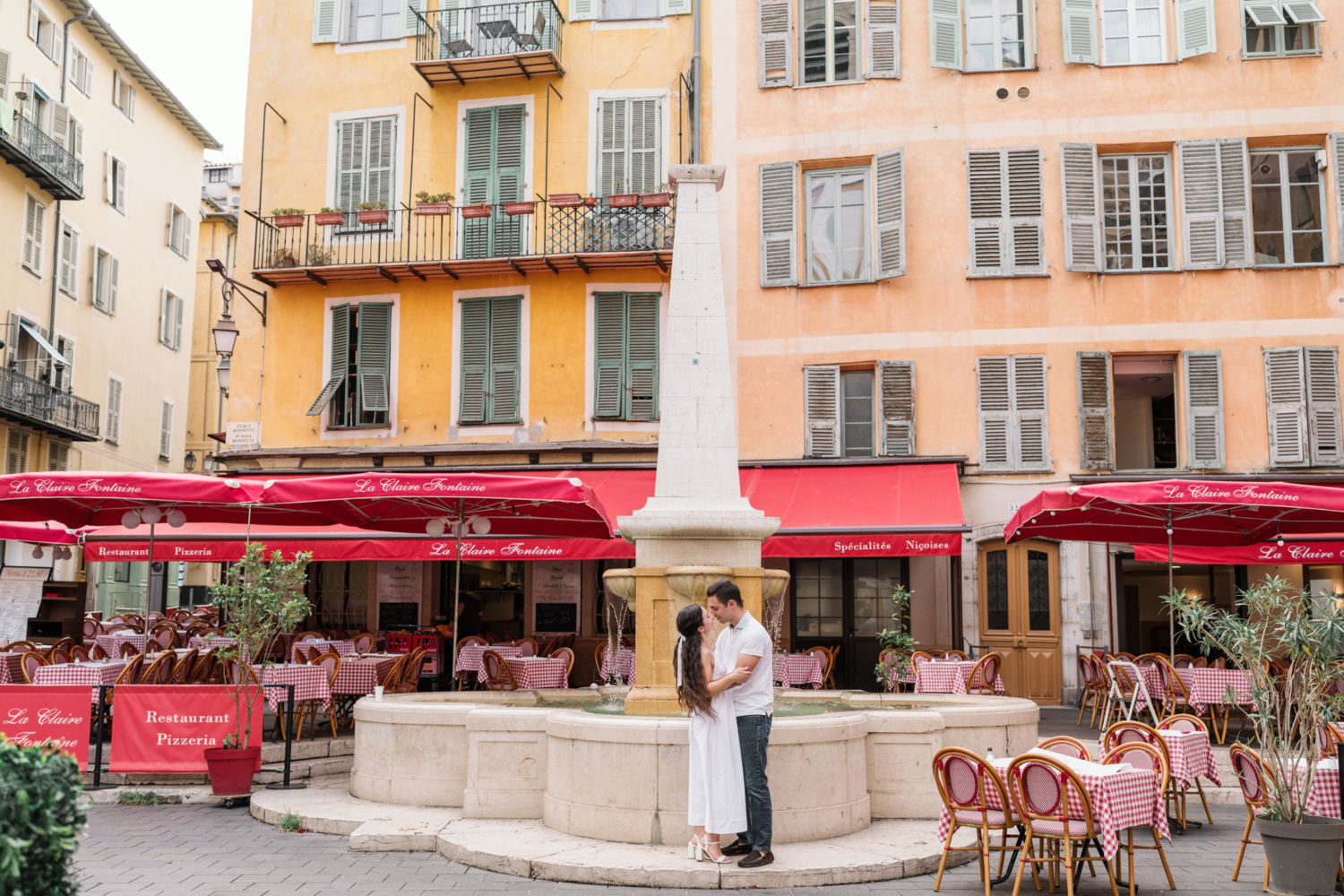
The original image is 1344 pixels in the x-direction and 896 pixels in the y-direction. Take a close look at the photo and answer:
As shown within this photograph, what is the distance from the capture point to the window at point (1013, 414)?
17438 mm

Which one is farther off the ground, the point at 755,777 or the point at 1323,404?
the point at 1323,404

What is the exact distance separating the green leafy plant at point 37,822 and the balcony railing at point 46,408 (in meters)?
22.5

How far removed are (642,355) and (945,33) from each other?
676 cm

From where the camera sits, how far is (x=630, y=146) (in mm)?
19359

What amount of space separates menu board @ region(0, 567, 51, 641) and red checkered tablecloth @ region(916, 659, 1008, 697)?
12.0m

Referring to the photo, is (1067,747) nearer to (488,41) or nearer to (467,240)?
(467,240)

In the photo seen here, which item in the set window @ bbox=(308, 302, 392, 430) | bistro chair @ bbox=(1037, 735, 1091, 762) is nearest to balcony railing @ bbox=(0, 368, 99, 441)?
window @ bbox=(308, 302, 392, 430)

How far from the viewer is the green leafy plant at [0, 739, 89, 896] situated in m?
3.30

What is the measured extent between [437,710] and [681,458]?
2722 millimetres

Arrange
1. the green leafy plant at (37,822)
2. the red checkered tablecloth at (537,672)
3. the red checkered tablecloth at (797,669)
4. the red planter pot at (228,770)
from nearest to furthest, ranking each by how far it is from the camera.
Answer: the green leafy plant at (37,822)
the red planter pot at (228,770)
the red checkered tablecloth at (537,672)
the red checkered tablecloth at (797,669)

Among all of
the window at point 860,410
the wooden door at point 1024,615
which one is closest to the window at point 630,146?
the window at point 860,410

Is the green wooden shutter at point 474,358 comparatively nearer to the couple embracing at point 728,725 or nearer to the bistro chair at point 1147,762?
the couple embracing at point 728,725

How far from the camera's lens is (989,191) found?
18.1 meters

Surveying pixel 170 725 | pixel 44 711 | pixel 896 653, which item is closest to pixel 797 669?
pixel 896 653
